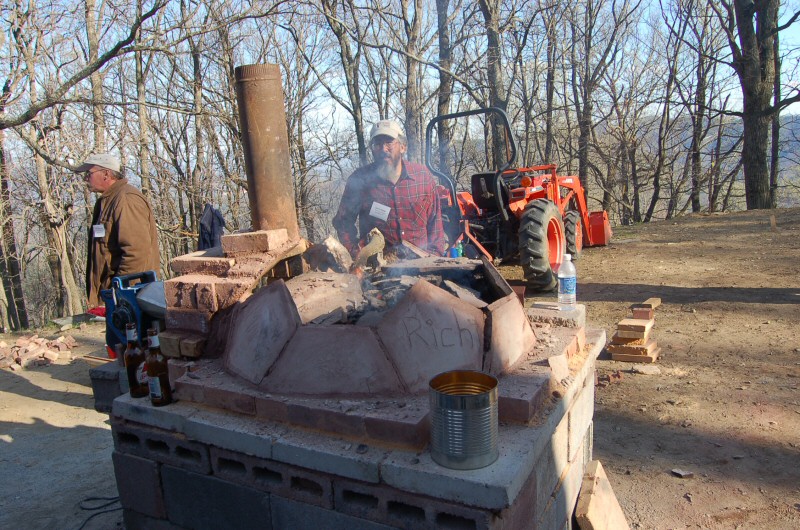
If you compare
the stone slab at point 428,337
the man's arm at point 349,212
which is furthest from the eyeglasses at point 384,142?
→ the stone slab at point 428,337

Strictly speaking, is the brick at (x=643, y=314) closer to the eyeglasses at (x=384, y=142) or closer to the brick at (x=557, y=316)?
the brick at (x=557, y=316)

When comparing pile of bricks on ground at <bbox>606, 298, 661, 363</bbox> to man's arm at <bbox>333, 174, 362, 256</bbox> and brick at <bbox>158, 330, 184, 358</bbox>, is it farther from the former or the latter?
brick at <bbox>158, 330, 184, 358</bbox>

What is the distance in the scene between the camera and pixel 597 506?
256 cm

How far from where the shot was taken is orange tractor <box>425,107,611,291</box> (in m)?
6.29

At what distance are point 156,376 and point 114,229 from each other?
8.16 ft

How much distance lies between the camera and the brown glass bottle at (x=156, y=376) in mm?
2412

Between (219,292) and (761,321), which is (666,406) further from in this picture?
(219,292)

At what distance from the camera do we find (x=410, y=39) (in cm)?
1464

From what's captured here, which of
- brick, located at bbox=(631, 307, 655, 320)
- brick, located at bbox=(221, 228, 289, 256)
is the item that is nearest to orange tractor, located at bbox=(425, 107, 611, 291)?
brick, located at bbox=(631, 307, 655, 320)

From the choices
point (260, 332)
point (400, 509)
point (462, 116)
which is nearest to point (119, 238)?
point (260, 332)

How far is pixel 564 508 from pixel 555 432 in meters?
0.47

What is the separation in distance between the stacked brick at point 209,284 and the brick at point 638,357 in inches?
123

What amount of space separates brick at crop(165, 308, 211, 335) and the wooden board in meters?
1.99

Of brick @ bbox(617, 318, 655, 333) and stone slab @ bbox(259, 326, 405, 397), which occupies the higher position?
stone slab @ bbox(259, 326, 405, 397)
